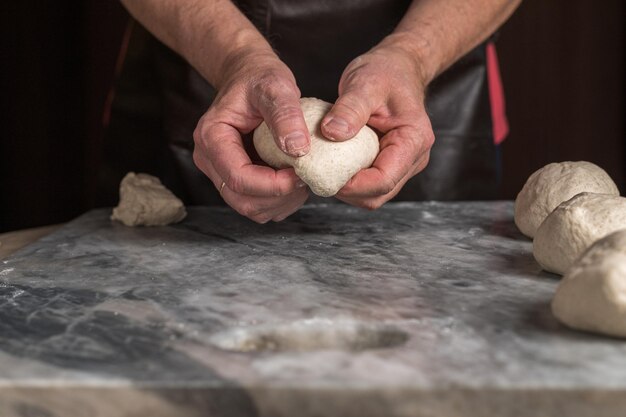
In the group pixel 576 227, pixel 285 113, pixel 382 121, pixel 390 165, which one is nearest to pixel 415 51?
pixel 382 121

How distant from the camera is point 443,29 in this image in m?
1.98

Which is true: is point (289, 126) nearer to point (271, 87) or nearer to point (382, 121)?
point (271, 87)

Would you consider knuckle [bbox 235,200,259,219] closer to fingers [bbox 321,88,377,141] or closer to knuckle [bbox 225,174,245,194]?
knuckle [bbox 225,174,245,194]

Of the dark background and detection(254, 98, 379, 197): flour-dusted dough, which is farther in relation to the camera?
the dark background

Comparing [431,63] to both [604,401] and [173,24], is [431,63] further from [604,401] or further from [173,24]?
[604,401]

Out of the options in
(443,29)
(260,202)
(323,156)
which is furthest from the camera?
(443,29)

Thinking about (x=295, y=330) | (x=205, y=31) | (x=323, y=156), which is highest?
(x=205, y=31)

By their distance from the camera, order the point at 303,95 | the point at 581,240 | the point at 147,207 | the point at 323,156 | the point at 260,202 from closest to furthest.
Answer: the point at 581,240
the point at 323,156
the point at 260,202
the point at 147,207
the point at 303,95

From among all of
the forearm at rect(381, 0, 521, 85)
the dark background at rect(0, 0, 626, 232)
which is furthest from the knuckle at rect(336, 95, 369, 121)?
the dark background at rect(0, 0, 626, 232)

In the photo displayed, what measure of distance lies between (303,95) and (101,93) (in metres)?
2.25

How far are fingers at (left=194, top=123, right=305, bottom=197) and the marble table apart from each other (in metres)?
0.13

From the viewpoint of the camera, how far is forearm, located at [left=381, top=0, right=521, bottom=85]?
6.15 ft

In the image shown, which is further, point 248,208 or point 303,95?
point 303,95

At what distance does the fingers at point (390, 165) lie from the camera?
1.51m
